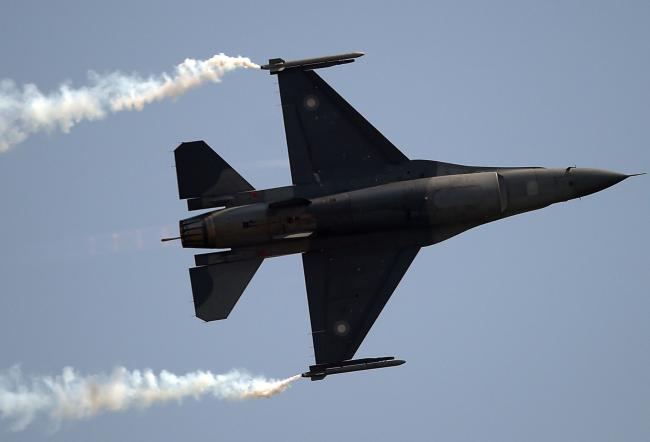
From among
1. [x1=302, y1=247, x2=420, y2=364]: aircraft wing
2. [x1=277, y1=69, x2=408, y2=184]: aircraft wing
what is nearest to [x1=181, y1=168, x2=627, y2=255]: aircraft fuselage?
[x1=302, y1=247, x2=420, y2=364]: aircraft wing

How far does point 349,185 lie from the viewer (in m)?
44.8

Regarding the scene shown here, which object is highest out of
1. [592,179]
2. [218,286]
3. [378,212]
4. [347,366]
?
[592,179]

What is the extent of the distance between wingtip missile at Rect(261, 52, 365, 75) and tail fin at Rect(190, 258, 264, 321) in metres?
6.48

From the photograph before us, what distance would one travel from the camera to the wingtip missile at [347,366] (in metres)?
44.7

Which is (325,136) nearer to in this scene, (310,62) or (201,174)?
(310,62)

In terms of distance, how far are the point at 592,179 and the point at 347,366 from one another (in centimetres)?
1036

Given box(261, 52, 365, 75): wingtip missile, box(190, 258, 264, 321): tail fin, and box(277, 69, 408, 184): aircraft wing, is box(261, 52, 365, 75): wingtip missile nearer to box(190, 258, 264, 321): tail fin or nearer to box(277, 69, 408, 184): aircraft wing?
box(277, 69, 408, 184): aircraft wing

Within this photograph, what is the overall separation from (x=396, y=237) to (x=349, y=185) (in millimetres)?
2389

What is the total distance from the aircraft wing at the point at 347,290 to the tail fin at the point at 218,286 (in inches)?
88.4

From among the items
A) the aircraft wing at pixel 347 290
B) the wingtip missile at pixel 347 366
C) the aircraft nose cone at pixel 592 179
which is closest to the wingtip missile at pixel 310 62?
the aircraft wing at pixel 347 290

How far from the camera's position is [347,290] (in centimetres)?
4553

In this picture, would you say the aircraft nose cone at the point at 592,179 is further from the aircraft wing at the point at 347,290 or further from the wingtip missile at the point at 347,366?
the wingtip missile at the point at 347,366

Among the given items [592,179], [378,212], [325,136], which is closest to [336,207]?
[378,212]

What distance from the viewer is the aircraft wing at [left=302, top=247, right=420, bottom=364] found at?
4531 cm
